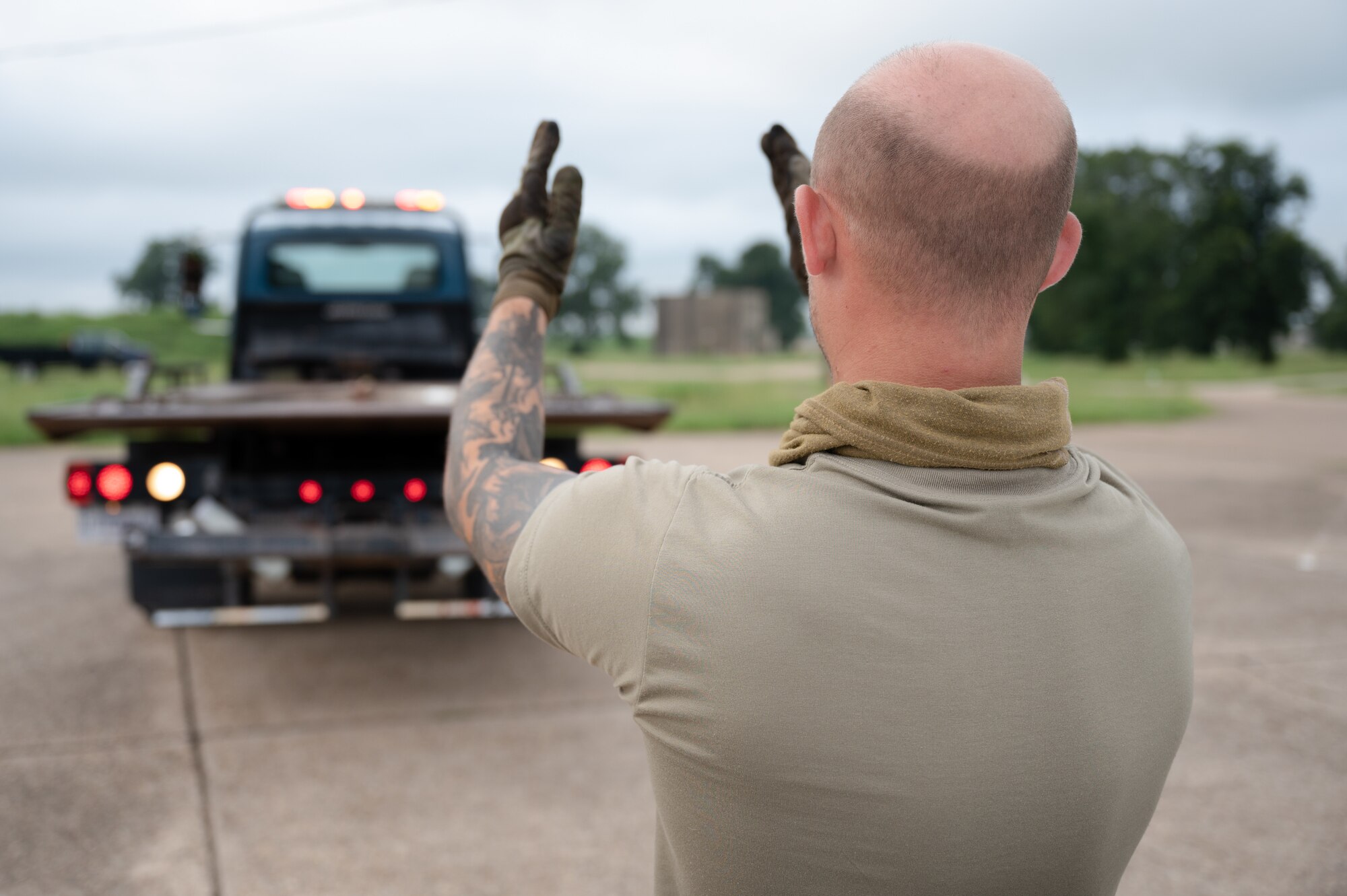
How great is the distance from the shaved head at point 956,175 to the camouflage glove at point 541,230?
56cm

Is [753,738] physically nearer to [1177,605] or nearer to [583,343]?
[1177,605]

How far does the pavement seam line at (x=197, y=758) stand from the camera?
3.26 metres

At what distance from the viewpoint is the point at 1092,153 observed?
7669cm

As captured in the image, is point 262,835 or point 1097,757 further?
point 262,835

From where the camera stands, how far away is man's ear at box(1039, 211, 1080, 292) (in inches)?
48.8

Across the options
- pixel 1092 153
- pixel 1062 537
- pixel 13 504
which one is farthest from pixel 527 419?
pixel 1092 153

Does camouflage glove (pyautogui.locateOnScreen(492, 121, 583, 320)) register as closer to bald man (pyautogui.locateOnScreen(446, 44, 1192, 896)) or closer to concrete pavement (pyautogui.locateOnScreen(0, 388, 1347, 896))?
bald man (pyautogui.locateOnScreen(446, 44, 1192, 896))

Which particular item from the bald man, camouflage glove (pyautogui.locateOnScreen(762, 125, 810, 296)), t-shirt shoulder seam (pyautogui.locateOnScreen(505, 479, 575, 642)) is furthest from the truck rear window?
the bald man

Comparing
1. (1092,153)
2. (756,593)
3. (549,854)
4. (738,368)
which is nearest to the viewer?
(756,593)

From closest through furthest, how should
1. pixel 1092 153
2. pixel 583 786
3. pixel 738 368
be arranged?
pixel 583 786 < pixel 738 368 < pixel 1092 153

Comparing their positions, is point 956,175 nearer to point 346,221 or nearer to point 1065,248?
point 1065,248

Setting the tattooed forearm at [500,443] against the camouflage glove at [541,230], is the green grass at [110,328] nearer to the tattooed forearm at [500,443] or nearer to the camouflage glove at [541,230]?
the camouflage glove at [541,230]

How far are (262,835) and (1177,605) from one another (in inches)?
124

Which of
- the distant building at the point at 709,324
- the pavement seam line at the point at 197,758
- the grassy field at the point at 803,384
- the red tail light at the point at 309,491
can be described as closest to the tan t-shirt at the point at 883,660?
the pavement seam line at the point at 197,758
